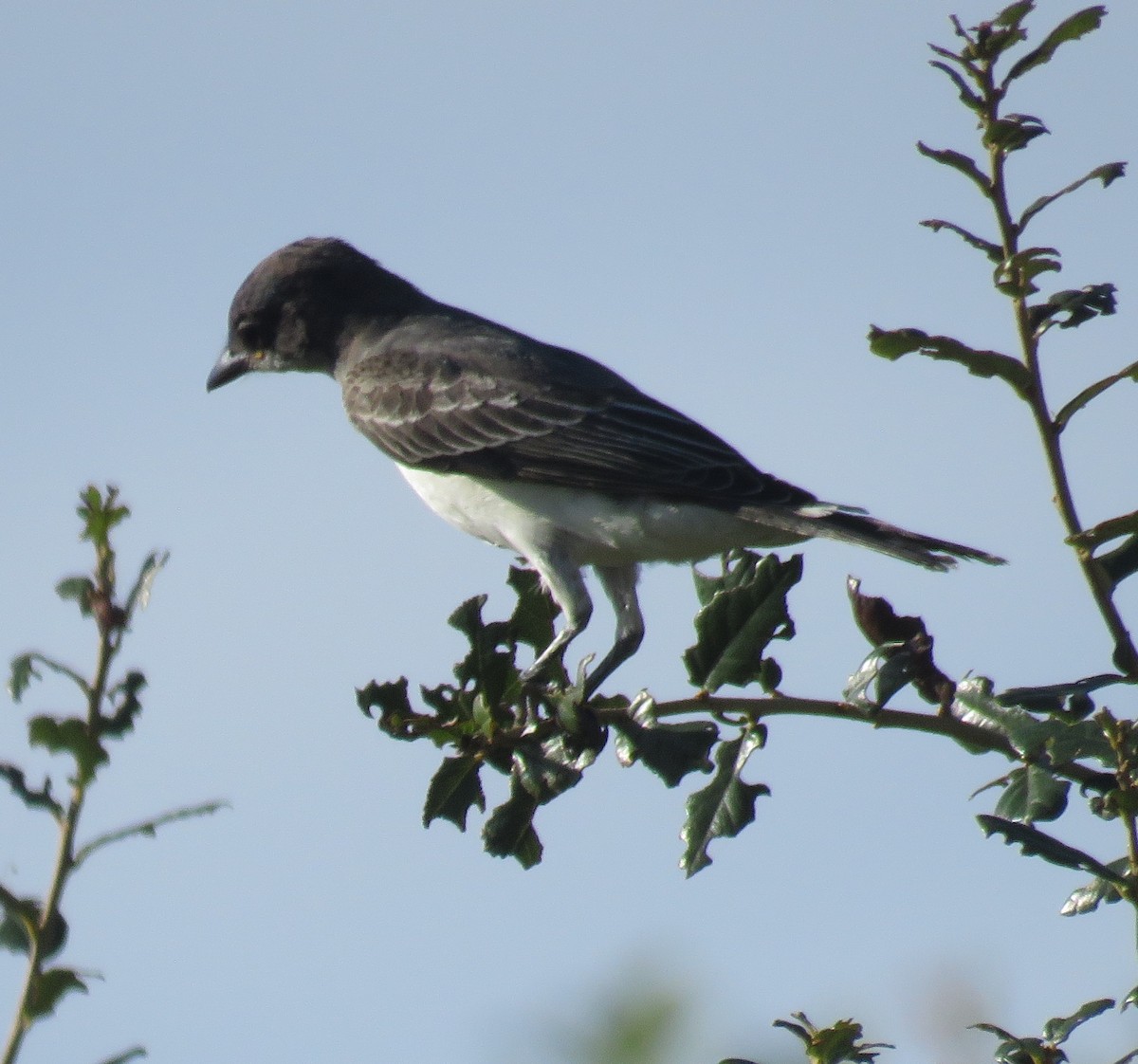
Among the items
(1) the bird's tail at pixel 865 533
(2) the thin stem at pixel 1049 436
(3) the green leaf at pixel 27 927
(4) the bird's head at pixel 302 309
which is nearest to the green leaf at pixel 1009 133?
(2) the thin stem at pixel 1049 436

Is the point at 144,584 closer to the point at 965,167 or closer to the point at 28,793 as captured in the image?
the point at 28,793

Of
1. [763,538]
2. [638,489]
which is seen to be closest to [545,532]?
[638,489]

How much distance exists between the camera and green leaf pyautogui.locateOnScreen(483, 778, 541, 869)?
3.38 m

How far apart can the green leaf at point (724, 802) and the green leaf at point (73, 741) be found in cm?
180

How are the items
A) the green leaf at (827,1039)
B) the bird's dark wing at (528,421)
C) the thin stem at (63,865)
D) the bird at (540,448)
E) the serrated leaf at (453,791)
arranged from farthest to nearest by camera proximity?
the bird's dark wing at (528,421) < the bird at (540,448) < the serrated leaf at (453,791) < the green leaf at (827,1039) < the thin stem at (63,865)

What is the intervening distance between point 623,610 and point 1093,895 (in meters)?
5.19

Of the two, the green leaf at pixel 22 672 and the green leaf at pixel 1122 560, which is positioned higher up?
the green leaf at pixel 1122 560

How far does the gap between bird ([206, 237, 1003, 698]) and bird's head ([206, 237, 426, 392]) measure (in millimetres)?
11

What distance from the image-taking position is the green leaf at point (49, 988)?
1284 mm

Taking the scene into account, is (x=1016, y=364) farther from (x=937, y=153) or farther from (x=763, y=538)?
(x=763, y=538)

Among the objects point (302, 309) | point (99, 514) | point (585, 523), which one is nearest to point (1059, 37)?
point (99, 514)

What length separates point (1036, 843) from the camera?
259 cm

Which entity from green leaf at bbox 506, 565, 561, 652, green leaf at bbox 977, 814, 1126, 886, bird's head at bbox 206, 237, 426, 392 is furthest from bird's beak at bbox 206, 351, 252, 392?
green leaf at bbox 977, 814, 1126, 886

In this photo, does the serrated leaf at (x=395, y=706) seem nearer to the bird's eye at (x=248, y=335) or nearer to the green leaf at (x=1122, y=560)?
the green leaf at (x=1122, y=560)
